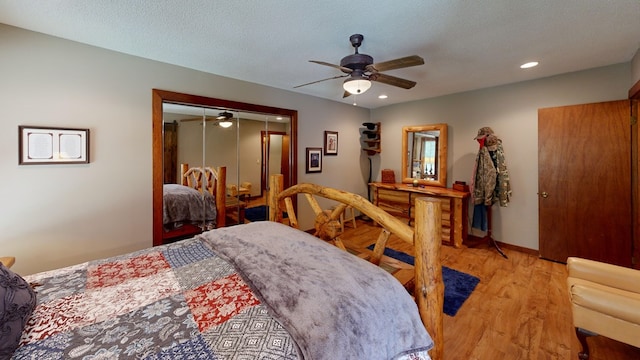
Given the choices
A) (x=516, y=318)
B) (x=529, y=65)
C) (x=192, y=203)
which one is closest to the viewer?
(x=516, y=318)

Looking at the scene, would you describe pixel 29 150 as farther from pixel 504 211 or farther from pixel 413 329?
pixel 504 211

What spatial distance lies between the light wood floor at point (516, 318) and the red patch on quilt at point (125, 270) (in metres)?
1.34

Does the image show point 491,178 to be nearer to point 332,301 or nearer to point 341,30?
point 341,30

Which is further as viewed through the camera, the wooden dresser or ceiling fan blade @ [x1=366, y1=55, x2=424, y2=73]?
the wooden dresser

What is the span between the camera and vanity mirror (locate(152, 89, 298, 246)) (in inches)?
110

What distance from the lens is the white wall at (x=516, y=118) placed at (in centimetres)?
303

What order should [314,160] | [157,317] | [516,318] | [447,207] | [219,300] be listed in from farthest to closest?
[314,160]
[447,207]
[516,318]
[219,300]
[157,317]

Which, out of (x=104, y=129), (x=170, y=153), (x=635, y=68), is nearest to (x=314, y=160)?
(x=170, y=153)

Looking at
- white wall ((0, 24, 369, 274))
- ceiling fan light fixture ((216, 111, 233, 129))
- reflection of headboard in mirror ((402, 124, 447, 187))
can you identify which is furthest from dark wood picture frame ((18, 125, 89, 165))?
reflection of headboard in mirror ((402, 124, 447, 187))

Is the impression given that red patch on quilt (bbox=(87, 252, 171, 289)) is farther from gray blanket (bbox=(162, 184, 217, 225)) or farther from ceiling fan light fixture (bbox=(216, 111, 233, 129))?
ceiling fan light fixture (bbox=(216, 111, 233, 129))

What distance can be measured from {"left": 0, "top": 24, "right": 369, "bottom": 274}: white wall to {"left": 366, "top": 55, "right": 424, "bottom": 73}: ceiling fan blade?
2.12 m

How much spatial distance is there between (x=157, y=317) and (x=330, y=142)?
12.7 feet

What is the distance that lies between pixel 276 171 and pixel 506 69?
130 inches

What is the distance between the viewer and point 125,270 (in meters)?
1.46
